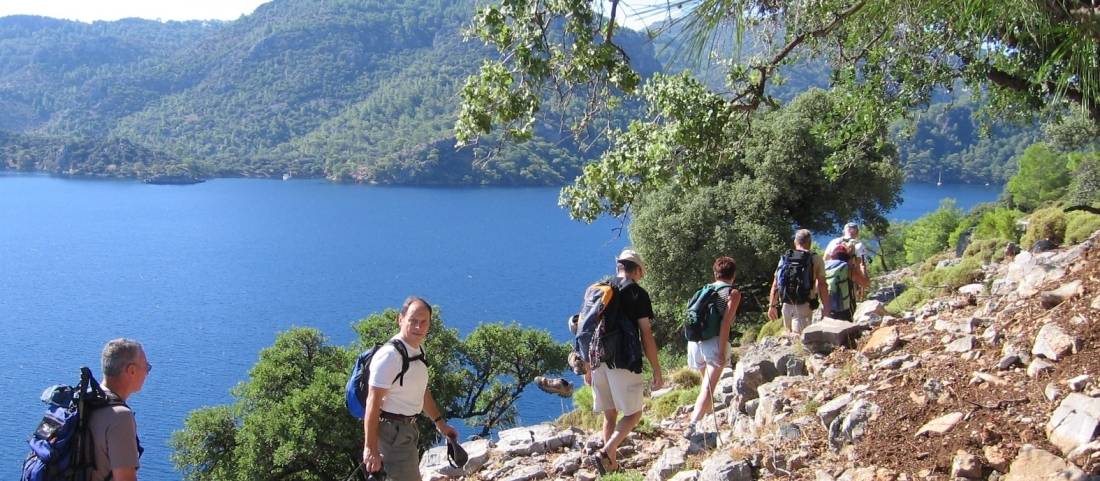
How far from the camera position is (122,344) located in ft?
14.4

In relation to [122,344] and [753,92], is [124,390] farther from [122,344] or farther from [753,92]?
[753,92]

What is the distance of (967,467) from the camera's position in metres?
4.76

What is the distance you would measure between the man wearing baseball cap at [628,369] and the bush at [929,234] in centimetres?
4652

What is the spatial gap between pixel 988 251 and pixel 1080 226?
3.19 meters

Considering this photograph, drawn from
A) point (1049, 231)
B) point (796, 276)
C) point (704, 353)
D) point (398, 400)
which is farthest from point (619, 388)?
point (1049, 231)

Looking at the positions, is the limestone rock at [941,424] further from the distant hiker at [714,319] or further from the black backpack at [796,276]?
the black backpack at [796,276]

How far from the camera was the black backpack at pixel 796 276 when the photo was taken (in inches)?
375

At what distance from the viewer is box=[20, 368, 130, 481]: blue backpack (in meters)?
4.12

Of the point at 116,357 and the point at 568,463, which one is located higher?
the point at 116,357

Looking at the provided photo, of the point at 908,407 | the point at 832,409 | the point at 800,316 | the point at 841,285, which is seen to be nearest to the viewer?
the point at 908,407

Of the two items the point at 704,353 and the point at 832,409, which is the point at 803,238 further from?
the point at 832,409

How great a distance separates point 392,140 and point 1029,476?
196m

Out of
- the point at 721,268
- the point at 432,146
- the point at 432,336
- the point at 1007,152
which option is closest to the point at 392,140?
the point at 432,146

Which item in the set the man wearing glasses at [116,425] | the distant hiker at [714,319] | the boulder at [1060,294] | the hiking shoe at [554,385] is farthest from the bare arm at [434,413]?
the boulder at [1060,294]
